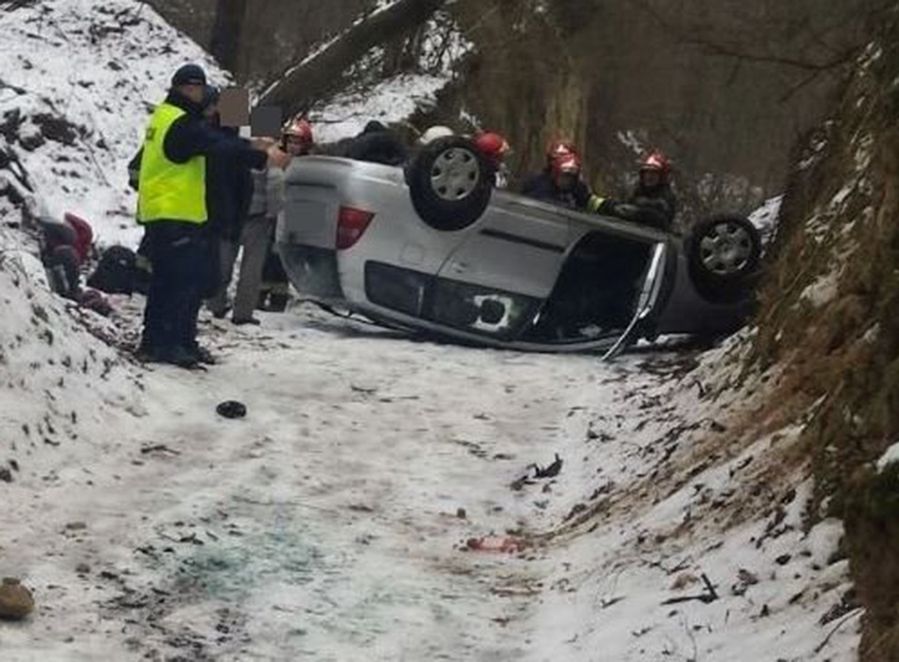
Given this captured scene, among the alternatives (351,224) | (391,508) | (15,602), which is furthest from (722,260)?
(15,602)

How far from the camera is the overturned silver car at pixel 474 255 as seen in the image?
38.2 ft

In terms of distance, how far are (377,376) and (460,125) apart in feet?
36.0

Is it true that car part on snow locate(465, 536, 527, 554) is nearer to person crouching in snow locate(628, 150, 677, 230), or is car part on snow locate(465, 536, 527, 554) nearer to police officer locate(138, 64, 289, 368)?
police officer locate(138, 64, 289, 368)

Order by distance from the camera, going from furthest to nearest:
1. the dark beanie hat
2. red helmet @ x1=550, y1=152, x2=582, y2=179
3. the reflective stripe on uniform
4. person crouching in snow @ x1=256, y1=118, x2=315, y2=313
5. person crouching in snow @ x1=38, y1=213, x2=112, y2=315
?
person crouching in snow @ x1=256, y1=118, x2=315, y2=313 → red helmet @ x1=550, y1=152, x2=582, y2=179 → the reflective stripe on uniform → person crouching in snow @ x1=38, y1=213, x2=112, y2=315 → the dark beanie hat

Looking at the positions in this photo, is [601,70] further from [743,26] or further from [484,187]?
[484,187]

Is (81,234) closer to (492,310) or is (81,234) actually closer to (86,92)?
(492,310)

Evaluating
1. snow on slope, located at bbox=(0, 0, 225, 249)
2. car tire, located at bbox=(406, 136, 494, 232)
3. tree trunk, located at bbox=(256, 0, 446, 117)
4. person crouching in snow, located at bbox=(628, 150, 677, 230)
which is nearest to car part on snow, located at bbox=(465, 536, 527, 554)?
car tire, located at bbox=(406, 136, 494, 232)

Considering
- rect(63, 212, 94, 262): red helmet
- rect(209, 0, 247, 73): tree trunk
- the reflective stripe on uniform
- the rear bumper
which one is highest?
rect(209, 0, 247, 73): tree trunk

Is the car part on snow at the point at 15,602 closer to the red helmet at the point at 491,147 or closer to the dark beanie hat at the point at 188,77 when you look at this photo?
the dark beanie hat at the point at 188,77

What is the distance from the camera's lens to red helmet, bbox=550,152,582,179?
13172 millimetres

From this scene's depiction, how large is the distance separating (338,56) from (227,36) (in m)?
2.13

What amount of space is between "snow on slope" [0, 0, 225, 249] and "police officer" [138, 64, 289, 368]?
14.4 feet

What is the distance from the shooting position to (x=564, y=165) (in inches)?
520

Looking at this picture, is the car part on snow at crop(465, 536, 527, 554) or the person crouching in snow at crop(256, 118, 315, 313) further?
the person crouching in snow at crop(256, 118, 315, 313)
